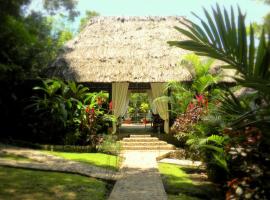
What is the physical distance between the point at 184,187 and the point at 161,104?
767 cm

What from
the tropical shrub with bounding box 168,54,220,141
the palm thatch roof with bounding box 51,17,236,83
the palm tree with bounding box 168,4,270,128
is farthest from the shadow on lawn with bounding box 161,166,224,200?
the palm thatch roof with bounding box 51,17,236,83

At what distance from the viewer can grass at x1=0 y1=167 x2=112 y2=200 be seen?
6.03 metres

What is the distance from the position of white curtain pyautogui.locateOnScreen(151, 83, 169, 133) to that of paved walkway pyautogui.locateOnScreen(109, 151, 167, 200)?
3.91 meters

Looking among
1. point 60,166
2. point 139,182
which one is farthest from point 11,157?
point 139,182

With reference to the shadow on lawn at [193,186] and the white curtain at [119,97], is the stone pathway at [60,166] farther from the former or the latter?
the white curtain at [119,97]

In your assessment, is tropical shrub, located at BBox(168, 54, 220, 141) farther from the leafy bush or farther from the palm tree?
the palm tree

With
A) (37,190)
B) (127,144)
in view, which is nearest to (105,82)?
(127,144)

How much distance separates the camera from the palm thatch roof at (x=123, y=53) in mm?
14391

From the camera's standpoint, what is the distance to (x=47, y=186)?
6602mm

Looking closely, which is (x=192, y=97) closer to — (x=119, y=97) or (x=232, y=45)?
(x=119, y=97)

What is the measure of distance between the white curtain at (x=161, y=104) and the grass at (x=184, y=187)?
18.1 feet

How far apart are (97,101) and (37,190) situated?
7.11m

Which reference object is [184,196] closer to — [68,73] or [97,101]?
[97,101]

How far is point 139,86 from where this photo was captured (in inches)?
695
